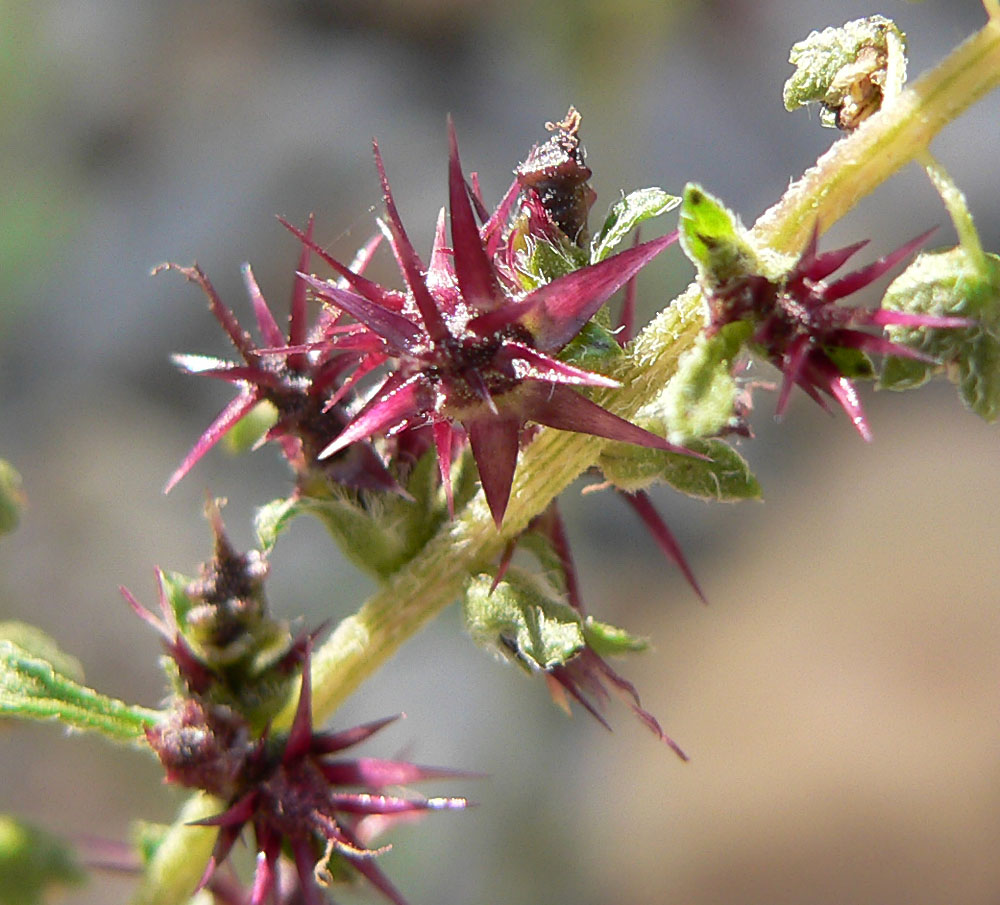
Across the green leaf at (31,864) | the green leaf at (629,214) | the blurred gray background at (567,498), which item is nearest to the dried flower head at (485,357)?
the green leaf at (629,214)

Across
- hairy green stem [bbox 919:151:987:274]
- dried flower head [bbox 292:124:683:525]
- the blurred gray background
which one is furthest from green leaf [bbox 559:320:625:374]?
the blurred gray background

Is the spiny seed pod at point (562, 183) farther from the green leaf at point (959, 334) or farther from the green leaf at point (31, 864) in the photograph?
the green leaf at point (31, 864)

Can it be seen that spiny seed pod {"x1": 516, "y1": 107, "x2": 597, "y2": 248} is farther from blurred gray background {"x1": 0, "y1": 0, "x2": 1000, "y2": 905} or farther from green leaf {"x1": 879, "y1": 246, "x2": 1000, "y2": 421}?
blurred gray background {"x1": 0, "y1": 0, "x2": 1000, "y2": 905}

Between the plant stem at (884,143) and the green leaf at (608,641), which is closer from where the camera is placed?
the plant stem at (884,143)

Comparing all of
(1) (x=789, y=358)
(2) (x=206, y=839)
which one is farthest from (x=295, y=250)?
(1) (x=789, y=358)

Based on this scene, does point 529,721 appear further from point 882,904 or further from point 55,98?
point 55,98

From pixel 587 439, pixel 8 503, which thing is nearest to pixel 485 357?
pixel 587 439

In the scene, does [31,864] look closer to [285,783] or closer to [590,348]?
[285,783]

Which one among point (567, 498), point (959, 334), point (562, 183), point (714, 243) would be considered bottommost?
point (567, 498)
